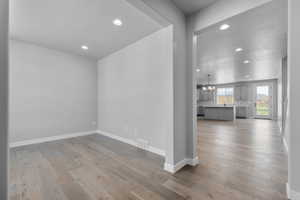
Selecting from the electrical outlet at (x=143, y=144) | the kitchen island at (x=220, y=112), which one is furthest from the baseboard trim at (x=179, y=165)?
the kitchen island at (x=220, y=112)

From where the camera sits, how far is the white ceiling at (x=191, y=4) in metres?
1.97

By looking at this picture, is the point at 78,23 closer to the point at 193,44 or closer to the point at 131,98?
the point at 131,98

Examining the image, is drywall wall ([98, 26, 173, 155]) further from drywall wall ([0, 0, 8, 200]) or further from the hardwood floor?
drywall wall ([0, 0, 8, 200])

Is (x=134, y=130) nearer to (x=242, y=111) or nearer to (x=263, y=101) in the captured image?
(x=242, y=111)

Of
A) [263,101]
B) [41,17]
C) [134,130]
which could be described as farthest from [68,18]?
[263,101]

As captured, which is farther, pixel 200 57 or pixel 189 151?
pixel 200 57

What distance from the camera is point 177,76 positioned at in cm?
211

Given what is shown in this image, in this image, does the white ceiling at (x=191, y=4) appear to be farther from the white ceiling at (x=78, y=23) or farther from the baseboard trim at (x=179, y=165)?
the baseboard trim at (x=179, y=165)

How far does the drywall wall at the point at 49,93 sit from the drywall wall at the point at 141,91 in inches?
23.6

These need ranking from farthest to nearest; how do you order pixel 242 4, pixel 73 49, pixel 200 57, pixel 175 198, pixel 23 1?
1. pixel 200 57
2. pixel 73 49
3. pixel 23 1
4. pixel 242 4
5. pixel 175 198

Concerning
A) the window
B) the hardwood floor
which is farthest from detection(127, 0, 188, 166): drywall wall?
the window

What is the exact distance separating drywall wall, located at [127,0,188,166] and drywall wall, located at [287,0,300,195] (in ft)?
4.19

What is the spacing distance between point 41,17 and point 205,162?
4.10 metres

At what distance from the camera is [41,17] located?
2340 mm
